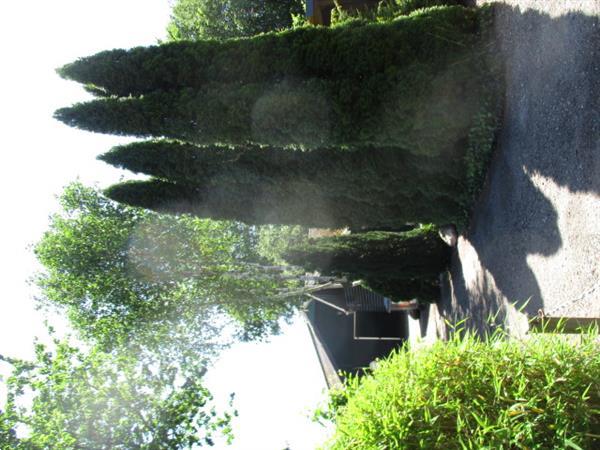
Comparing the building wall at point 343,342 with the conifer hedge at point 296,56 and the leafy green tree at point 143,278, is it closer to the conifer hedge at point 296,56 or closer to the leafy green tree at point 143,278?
the leafy green tree at point 143,278

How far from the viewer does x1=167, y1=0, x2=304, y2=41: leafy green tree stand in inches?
1224

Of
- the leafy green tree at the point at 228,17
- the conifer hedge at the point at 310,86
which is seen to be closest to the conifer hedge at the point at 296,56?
the conifer hedge at the point at 310,86

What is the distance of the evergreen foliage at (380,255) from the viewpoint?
16578 mm

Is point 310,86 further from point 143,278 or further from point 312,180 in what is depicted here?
point 143,278

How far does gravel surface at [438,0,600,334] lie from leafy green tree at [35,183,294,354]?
14.2 m

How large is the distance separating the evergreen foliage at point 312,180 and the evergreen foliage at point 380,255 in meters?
1.62

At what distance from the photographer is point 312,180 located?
13.9m

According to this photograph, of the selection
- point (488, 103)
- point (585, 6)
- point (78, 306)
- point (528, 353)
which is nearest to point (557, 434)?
point (528, 353)

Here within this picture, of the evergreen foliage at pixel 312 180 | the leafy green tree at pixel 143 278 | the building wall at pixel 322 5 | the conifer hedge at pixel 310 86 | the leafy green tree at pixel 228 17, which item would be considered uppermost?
the leafy green tree at pixel 228 17

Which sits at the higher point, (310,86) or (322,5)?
(322,5)

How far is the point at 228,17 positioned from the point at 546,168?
25.6 metres

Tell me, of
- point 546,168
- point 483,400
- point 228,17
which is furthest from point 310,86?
point 228,17

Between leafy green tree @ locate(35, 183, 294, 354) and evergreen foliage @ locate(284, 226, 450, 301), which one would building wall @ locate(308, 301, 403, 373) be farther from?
evergreen foliage @ locate(284, 226, 450, 301)

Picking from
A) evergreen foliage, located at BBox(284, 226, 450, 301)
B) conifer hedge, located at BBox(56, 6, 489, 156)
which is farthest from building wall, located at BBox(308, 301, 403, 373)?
conifer hedge, located at BBox(56, 6, 489, 156)
